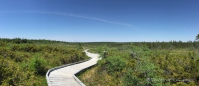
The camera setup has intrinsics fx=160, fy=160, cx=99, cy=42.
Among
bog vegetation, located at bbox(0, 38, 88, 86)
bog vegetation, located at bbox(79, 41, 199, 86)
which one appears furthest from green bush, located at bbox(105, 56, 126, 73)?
bog vegetation, located at bbox(0, 38, 88, 86)

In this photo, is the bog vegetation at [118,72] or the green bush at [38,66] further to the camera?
the green bush at [38,66]

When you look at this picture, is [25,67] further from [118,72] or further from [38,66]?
[118,72]

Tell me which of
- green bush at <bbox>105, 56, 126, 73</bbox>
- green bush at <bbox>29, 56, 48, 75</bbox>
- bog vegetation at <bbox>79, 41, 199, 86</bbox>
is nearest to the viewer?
bog vegetation at <bbox>79, 41, 199, 86</bbox>

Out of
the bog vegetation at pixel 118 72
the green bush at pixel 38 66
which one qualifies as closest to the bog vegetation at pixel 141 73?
the bog vegetation at pixel 118 72

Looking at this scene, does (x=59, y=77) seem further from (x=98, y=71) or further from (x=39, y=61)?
(x=98, y=71)

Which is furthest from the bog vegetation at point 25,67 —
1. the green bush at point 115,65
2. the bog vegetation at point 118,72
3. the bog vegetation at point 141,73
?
the green bush at point 115,65

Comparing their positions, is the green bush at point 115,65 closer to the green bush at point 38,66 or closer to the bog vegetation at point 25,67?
the bog vegetation at point 25,67

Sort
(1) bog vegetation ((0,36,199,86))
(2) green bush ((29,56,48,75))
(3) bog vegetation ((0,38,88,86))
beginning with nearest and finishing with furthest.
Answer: (3) bog vegetation ((0,38,88,86)) < (1) bog vegetation ((0,36,199,86)) < (2) green bush ((29,56,48,75))

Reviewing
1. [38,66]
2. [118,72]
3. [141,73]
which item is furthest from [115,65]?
[38,66]

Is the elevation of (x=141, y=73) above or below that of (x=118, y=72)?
above

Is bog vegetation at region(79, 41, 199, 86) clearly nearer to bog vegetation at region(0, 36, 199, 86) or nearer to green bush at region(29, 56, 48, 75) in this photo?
bog vegetation at region(0, 36, 199, 86)

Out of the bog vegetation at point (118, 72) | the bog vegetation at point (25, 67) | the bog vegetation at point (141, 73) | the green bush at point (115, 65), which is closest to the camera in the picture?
the bog vegetation at point (25, 67)

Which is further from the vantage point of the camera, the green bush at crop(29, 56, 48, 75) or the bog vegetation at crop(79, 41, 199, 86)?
the green bush at crop(29, 56, 48, 75)

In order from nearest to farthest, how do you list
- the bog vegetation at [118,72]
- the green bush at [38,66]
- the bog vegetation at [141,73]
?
the bog vegetation at [118,72]
the bog vegetation at [141,73]
the green bush at [38,66]
